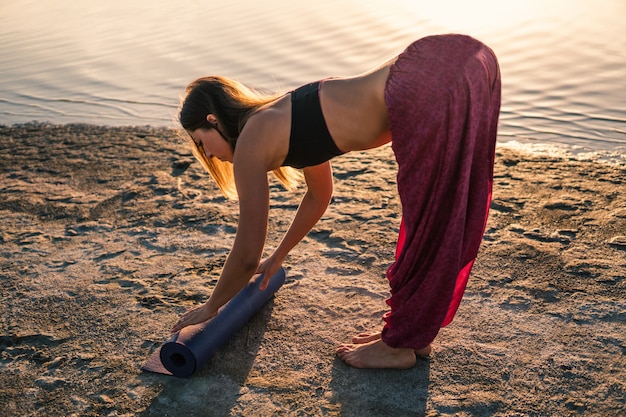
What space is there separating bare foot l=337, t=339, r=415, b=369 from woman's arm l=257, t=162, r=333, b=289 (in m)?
0.61

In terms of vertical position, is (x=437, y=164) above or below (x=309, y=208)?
above

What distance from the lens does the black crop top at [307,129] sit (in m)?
2.76

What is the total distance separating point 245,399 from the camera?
115 inches

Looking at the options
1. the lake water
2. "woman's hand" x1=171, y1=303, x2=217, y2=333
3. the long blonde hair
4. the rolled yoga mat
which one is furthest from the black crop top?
the lake water

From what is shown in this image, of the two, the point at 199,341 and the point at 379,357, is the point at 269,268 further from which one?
the point at 379,357

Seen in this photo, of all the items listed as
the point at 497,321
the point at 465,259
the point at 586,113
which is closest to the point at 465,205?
the point at 465,259

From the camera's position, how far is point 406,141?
8.93ft

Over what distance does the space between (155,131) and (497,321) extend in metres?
4.21

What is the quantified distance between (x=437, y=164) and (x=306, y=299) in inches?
48.7

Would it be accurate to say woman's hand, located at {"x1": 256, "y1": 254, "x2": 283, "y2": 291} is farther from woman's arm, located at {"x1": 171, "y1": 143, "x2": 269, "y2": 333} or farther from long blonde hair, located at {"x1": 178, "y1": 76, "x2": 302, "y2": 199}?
long blonde hair, located at {"x1": 178, "y1": 76, "x2": 302, "y2": 199}

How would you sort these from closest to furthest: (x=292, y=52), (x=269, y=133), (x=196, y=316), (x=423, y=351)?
(x=269, y=133) → (x=196, y=316) → (x=423, y=351) → (x=292, y=52)

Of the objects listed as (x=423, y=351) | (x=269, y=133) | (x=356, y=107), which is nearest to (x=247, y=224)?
(x=269, y=133)

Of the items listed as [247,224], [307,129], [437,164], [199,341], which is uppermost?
[307,129]

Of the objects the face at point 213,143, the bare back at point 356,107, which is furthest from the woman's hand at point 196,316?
the bare back at point 356,107
